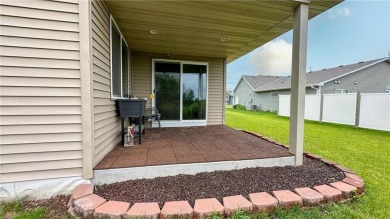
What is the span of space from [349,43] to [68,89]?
65.3 feet

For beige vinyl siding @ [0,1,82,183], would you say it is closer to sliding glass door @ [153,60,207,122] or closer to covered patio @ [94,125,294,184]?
covered patio @ [94,125,294,184]

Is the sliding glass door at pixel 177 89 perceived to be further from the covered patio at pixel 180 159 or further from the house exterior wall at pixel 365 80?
the house exterior wall at pixel 365 80

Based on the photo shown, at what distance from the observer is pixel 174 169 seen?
7.36ft

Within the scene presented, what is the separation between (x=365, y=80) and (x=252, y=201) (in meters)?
16.7

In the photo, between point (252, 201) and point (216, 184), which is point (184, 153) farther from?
point (252, 201)

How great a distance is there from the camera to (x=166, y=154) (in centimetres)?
263

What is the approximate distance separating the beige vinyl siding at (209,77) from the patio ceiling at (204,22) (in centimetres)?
49

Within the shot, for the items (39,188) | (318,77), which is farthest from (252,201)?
(318,77)

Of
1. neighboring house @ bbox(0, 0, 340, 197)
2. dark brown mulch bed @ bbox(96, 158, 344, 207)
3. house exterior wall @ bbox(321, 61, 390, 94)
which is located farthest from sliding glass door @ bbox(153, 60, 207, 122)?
house exterior wall @ bbox(321, 61, 390, 94)

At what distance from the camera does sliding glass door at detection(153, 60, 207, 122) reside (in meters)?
5.34

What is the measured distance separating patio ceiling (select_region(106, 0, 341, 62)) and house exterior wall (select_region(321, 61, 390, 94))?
1189cm

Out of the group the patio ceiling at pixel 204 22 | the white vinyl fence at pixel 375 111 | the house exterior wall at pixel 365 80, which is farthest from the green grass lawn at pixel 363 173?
the house exterior wall at pixel 365 80

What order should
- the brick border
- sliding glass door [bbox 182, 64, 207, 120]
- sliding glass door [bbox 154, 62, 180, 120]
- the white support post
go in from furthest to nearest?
sliding glass door [bbox 182, 64, 207, 120]
sliding glass door [bbox 154, 62, 180, 120]
the white support post
the brick border

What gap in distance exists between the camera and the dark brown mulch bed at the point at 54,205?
5.31ft
